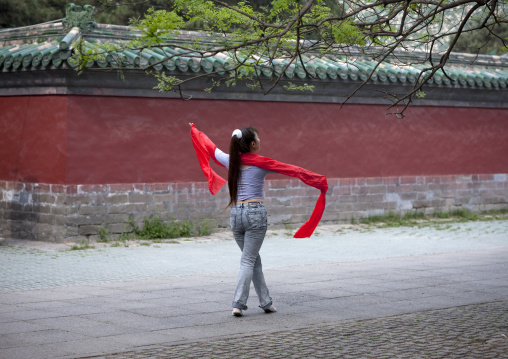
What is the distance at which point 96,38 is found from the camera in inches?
527

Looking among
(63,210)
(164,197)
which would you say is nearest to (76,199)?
(63,210)

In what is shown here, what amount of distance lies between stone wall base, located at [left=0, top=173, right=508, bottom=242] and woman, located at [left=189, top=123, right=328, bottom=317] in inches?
219

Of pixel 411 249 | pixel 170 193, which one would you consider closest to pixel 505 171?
pixel 411 249

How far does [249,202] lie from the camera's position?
7609 mm

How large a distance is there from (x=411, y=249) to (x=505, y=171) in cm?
663

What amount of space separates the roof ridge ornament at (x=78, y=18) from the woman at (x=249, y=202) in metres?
6.35

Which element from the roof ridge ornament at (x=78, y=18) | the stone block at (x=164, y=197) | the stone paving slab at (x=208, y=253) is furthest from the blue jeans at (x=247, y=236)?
the roof ridge ornament at (x=78, y=18)

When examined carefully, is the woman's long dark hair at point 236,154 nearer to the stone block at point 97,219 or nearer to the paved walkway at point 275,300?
the paved walkway at point 275,300

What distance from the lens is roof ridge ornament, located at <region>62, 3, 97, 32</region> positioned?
42.8 feet

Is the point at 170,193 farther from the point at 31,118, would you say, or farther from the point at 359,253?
the point at 359,253

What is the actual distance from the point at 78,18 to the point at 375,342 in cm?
847

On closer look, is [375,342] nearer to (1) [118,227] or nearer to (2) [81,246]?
(2) [81,246]

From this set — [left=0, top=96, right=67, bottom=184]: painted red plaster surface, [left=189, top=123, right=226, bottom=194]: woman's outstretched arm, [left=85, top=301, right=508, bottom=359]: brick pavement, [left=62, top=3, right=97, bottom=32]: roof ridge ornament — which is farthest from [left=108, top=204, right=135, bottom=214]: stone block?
[left=85, top=301, right=508, bottom=359]: brick pavement

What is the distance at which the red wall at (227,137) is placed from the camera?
42.2 feet
